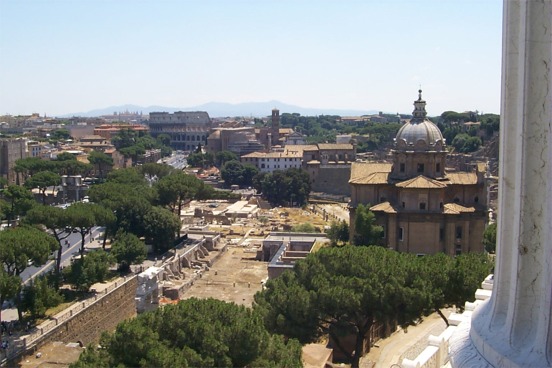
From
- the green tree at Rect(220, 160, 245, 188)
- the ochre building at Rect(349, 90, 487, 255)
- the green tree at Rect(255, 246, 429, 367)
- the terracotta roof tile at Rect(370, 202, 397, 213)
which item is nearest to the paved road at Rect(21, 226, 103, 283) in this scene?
the green tree at Rect(255, 246, 429, 367)

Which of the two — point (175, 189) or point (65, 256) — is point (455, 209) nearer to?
point (175, 189)

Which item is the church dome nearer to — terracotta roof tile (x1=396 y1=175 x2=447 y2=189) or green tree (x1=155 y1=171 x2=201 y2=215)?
terracotta roof tile (x1=396 y1=175 x2=447 y2=189)

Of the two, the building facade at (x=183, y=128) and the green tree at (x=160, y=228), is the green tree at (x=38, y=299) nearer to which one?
the green tree at (x=160, y=228)

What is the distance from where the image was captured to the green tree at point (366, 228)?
3272cm

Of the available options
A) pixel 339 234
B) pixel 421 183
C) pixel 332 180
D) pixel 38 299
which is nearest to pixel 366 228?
pixel 421 183

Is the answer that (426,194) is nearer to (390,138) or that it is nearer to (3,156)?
(3,156)

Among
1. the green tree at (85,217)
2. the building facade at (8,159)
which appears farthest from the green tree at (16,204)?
the building facade at (8,159)

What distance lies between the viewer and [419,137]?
34.9m

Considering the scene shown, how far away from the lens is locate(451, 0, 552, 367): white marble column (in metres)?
7.97

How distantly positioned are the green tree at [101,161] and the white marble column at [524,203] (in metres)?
60.7

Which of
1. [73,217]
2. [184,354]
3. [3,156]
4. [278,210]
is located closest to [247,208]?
[278,210]

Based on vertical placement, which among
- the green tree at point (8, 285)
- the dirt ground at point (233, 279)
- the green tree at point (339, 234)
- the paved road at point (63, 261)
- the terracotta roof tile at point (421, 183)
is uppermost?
the terracotta roof tile at point (421, 183)

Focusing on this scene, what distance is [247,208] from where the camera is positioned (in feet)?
184

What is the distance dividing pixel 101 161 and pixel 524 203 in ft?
203
